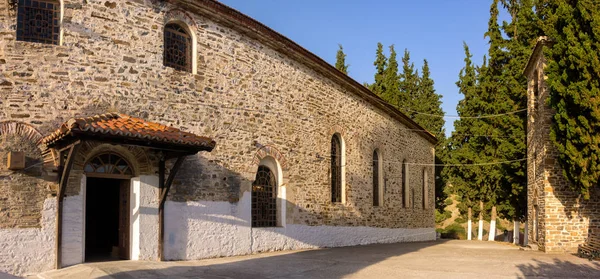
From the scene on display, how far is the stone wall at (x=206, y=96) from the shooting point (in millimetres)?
10695

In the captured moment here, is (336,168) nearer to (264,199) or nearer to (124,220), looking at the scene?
(264,199)

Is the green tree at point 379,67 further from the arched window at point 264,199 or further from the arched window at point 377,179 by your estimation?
the arched window at point 264,199

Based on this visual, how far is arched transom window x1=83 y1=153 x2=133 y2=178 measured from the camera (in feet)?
36.6

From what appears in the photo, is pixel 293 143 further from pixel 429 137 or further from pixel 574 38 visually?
pixel 429 137

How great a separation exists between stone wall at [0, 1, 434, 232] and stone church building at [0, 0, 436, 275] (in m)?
0.03

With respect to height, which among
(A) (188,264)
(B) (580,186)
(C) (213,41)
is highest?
(C) (213,41)

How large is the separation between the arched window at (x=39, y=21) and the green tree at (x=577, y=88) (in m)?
13.2

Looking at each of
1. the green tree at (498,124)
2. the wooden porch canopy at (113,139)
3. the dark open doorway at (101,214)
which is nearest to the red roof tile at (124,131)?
the wooden porch canopy at (113,139)

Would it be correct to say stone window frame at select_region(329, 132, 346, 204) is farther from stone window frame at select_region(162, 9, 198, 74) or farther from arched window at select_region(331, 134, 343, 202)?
stone window frame at select_region(162, 9, 198, 74)

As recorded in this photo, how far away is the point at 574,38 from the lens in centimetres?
1554

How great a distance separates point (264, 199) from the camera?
1491 cm

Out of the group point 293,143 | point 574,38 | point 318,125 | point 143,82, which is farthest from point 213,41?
point 574,38

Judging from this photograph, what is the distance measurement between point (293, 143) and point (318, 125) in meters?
1.70

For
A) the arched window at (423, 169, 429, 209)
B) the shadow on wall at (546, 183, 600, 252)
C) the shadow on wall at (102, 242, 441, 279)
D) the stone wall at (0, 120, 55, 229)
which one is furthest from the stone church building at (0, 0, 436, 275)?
the arched window at (423, 169, 429, 209)
